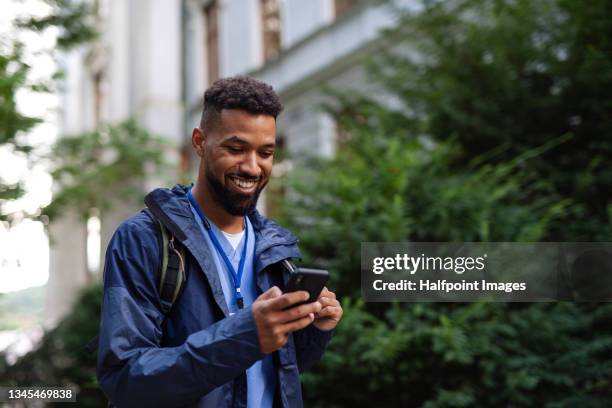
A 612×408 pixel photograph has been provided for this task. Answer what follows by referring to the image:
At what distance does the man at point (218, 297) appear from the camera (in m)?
1.82

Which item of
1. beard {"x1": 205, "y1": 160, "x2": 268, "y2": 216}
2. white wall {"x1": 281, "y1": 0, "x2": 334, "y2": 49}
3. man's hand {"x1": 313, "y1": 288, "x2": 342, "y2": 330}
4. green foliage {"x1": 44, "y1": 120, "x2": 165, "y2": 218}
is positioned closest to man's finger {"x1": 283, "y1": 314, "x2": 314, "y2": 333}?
man's hand {"x1": 313, "y1": 288, "x2": 342, "y2": 330}

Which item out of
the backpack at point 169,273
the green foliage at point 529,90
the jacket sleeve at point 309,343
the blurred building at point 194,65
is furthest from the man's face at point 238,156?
the blurred building at point 194,65

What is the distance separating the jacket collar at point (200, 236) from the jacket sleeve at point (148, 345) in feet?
0.29

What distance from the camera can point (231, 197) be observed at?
221cm

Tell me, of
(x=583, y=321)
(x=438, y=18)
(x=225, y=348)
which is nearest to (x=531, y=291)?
(x=583, y=321)

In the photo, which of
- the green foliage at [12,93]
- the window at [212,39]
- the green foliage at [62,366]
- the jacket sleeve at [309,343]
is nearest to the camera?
the jacket sleeve at [309,343]

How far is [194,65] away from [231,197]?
61.8 ft

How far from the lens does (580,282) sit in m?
3.78

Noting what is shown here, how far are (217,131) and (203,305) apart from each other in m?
0.52

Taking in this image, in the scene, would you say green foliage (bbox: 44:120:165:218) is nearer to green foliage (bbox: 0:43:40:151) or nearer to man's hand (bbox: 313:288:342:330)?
green foliage (bbox: 0:43:40:151)

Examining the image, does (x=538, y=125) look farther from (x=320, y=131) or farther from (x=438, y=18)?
(x=320, y=131)

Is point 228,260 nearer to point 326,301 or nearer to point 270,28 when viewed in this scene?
point 326,301

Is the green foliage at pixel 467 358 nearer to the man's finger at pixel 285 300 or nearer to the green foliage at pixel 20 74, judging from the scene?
the green foliage at pixel 20 74

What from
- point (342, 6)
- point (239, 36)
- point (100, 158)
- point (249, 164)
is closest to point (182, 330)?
point (249, 164)
